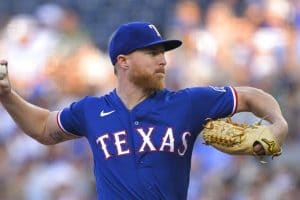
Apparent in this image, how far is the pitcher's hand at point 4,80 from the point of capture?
593cm

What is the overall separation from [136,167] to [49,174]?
5107 millimetres

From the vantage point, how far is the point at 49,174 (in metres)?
10.7

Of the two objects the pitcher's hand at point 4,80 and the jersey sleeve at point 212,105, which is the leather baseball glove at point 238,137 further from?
the pitcher's hand at point 4,80

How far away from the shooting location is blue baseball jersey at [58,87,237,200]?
18.5 feet

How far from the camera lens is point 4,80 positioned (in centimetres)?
597

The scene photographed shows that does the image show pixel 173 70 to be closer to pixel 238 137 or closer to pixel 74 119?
pixel 74 119

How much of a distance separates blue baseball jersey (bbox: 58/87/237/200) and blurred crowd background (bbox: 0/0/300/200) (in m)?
3.29

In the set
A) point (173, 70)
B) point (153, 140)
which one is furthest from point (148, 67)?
point (173, 70)

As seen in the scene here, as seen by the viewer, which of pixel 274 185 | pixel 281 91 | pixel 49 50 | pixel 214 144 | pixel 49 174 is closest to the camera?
pixel 214 144

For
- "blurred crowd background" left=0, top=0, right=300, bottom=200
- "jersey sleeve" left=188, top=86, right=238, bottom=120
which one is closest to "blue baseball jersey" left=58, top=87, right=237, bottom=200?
"jersey sleeve" left=188, top=86, right=238, bottom=120

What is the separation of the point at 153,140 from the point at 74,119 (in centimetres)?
52

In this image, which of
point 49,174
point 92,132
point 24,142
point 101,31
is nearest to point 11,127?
point 24,142

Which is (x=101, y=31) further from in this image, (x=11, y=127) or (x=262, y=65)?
(x=262, y=65)

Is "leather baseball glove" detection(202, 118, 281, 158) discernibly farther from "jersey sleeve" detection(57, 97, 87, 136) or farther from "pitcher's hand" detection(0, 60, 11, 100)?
"pitcher's hand" detection(0, 60, 11, 100)
